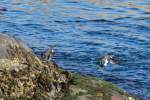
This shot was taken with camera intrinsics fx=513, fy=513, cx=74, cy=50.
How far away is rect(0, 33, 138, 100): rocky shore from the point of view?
6.05 m

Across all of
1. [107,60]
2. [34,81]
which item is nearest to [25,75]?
[34,81]

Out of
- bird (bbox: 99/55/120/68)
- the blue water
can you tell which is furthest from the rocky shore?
bird (bbox: 99/55/120/68)

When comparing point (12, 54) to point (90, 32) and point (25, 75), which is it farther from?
point (90, 32)

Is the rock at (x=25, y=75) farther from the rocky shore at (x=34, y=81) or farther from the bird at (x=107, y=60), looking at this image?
the bird at (x=107, y=60)

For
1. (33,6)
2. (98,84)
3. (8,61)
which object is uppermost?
(8,61)

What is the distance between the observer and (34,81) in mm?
6254

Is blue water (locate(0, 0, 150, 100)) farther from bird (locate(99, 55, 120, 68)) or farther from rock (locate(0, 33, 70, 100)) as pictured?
rock (locate(0, 33, 70, 100))

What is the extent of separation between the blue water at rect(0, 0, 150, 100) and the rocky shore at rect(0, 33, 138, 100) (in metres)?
3.15

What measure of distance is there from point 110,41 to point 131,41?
23.5 inches

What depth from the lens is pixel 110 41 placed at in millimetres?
14398

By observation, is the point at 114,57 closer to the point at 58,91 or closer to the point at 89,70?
the point at 89,70

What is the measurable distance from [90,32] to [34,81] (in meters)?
9.28

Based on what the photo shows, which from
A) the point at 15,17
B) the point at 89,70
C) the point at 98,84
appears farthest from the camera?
the point at 15,17

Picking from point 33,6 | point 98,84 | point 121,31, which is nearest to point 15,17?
point 33,6
